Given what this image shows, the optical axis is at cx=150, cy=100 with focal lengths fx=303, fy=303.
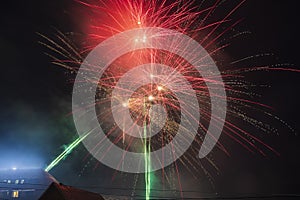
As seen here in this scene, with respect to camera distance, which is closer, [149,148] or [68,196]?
[68,196]

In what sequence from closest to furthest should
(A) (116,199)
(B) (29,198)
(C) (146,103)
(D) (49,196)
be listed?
(D) (49,196), (C) (146,103), (B) (29,198), (A) (116,199)

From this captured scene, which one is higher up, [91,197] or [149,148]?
[149,148]

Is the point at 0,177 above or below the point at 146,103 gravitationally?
above

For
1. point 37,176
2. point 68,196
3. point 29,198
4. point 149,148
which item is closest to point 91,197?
point 68,196

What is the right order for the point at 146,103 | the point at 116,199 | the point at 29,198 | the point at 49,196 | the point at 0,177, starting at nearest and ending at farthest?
the point at 49,196
the point at 146,103
the point at 29,198
the point at 0,177
the point at 116,199

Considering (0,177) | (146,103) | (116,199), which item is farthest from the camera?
(116,199)

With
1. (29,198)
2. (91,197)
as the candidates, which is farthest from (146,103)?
(29,198)

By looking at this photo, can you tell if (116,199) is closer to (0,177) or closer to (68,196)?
(0,177)

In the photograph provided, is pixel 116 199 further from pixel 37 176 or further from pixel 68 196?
pixel 68 196

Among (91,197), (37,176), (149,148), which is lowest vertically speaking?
(91,197)
